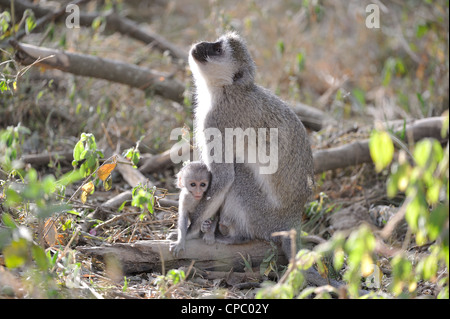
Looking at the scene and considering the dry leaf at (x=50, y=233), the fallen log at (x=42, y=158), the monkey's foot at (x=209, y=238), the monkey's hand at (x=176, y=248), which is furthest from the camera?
the fallen log at (x=42, y=158)

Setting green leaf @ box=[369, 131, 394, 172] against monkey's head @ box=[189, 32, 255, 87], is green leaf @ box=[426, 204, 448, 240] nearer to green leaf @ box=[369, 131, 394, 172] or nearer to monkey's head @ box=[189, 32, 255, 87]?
green leaf @ box=[369, 131, 394, 172]

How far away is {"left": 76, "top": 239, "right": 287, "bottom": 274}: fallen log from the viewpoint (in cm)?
404

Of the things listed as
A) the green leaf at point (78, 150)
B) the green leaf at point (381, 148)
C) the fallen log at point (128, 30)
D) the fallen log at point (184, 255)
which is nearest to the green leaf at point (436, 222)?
the green leaf at point (381, 148)

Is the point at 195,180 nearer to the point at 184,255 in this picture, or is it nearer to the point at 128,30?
the point at 184,255

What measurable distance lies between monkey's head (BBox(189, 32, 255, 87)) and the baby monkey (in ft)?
2.75

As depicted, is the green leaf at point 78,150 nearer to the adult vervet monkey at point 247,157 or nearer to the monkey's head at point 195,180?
the monkey's head at point 195,180

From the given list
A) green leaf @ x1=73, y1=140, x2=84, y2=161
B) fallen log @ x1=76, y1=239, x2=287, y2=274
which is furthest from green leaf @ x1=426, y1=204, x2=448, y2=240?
green leaf @ x1=73, y1=140, x2=84, y2=161

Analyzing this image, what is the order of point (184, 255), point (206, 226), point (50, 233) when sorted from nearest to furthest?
point (50, 233) < point (184, 255) < point (206, 226)

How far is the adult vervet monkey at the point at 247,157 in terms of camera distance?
171 inches

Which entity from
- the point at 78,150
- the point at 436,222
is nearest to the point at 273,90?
the point at 78,150

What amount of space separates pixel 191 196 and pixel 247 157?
62cm

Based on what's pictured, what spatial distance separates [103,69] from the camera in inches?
249

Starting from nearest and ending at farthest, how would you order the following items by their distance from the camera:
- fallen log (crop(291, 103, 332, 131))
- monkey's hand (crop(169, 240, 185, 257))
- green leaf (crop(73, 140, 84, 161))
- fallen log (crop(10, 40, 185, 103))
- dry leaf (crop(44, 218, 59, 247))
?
green leaf (crop(73, 140, 84, 161)), dry leaf (crop(44, 218, 59, 247)), monkey's hand (crop(169, 240, 185, 257)), fallen log (crop(10, 40, 185, 103)), fallen log (crop(291, 103, 332, 131))

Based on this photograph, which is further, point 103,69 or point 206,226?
point 103,69
